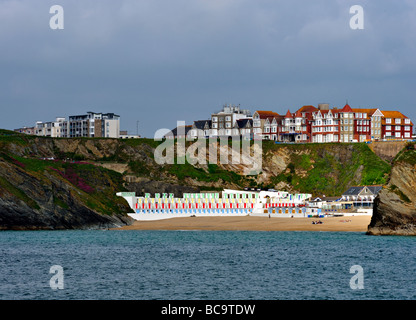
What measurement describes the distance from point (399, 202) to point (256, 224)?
115 ft

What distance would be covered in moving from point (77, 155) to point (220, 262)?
114 m

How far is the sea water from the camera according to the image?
5972cm

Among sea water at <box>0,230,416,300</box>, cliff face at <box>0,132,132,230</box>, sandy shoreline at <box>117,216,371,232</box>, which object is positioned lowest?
sea water at <box>0,230,416,300</box>

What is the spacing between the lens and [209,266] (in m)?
75.9

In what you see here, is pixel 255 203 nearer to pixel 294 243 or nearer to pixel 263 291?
pixel 294 243

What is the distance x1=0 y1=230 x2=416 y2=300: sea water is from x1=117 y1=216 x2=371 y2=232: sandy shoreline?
730 cm

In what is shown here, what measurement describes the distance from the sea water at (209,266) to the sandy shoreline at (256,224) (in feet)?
24.0

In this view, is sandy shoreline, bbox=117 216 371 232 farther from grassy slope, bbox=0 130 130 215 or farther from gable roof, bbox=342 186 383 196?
gable roof, bbox=342 186 383 196

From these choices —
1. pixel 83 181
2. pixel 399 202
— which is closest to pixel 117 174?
pixel 83 181

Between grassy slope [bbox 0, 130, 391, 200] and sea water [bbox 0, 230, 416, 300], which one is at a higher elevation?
grassy slope [bbox 0, 130, 391, 200]

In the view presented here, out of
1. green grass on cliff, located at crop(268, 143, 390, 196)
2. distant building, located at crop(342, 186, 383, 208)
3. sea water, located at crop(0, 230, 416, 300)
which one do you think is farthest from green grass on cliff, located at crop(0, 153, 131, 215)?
distant building, located at crop(342, 186, 383, 208)

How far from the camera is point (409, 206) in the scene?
100 metres
